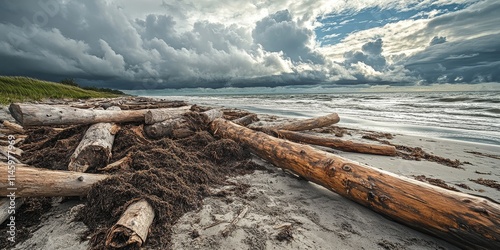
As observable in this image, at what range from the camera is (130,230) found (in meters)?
1.95

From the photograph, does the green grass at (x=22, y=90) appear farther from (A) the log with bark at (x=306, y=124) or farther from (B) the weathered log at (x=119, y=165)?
(A) the log with bark at (x=306, y=124)

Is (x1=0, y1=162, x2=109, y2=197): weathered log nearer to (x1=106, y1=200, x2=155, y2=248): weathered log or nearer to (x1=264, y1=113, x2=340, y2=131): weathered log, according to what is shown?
(x1=106, y1=200, x2=155, y2=248): weathered log

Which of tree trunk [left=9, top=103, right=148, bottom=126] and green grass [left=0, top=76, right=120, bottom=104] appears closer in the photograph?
tree trunk [left=9, top=103, right=148, bottom=126]

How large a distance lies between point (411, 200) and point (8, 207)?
13.8 ft

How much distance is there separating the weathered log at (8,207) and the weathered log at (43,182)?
0.32 feet

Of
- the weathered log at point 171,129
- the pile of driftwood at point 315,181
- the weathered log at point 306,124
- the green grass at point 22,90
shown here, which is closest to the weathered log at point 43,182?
the pile of driftwood at point 315,181

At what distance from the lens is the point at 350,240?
235 centimetres

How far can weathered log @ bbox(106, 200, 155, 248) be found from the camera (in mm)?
1898

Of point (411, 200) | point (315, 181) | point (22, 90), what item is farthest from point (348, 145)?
point (22, 90)

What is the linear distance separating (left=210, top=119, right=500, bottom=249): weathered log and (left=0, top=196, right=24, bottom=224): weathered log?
11.6ft

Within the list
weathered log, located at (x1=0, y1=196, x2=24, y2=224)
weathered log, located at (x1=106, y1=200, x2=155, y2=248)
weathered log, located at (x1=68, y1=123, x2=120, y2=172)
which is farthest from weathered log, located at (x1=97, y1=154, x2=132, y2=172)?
weathered log, located at (x1=106, y1=200, x2=155, y2=248)

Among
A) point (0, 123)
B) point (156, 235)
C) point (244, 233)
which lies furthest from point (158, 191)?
point (0, 123)

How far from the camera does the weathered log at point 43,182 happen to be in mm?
2338

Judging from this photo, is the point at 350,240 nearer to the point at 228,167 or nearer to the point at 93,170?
the point at 228,167
